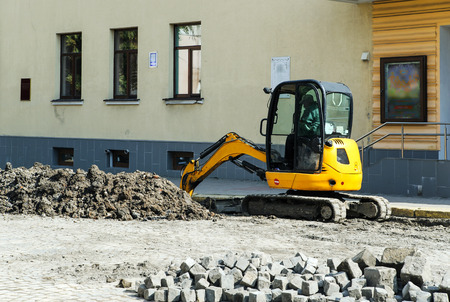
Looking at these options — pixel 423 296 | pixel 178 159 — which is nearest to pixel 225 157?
pixel 423 296

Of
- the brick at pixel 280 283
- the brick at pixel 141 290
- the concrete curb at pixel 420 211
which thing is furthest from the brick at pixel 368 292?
the concrete curb at pixel 420 211

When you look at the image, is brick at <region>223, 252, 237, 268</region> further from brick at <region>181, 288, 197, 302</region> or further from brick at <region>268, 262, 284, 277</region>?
brick at <region>181, 288, 197, 302</region>

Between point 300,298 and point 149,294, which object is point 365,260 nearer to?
point 300,298

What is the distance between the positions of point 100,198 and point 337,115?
4393mm

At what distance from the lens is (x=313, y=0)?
18.0 m

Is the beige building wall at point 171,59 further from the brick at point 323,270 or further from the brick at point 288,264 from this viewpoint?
the brick at point 323,270

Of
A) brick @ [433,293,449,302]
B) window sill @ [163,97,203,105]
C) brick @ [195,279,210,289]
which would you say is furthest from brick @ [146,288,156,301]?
window sill @ [163,97,203,105]

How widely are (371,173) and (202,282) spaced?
32.6 ft

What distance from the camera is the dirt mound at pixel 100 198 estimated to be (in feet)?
40.6

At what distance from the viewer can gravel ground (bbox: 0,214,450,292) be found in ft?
25.5

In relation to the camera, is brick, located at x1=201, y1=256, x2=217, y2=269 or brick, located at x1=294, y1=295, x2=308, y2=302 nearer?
brick, located at x1=294, y1=295, x2=308, y2=302

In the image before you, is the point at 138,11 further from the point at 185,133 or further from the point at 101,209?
the point at 101,209

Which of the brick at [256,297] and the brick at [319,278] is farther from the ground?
the brick at [319,278]

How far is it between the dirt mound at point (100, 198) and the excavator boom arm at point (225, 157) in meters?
0.63
